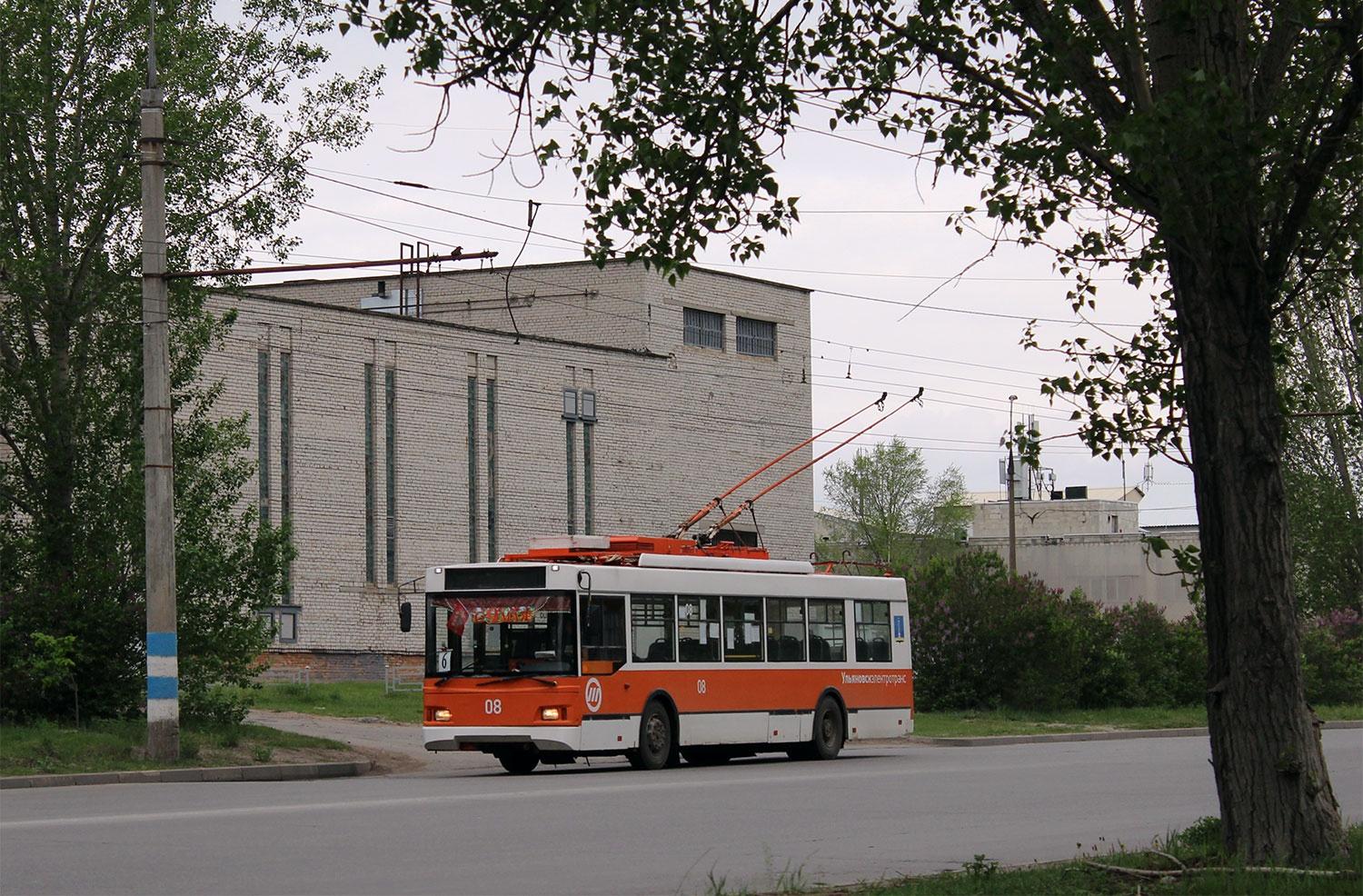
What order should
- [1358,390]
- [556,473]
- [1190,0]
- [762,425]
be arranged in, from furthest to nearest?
[762,425], [556,473], [1358,390], [1190,0]

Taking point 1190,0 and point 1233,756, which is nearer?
point 1190,0

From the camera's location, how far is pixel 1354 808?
53.3ft

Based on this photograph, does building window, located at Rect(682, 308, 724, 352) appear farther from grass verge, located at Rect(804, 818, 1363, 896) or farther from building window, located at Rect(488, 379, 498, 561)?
grass verge, located at Rect(804, 818, 1363, 896)

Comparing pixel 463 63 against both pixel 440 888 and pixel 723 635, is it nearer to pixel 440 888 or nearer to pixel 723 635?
pixel 440 888

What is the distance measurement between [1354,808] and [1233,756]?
7.10 meters

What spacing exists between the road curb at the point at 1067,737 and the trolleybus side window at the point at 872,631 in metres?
3.96

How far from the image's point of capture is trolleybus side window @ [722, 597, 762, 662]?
24.6m

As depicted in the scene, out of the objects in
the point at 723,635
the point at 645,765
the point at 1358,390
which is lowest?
the point at 645,765

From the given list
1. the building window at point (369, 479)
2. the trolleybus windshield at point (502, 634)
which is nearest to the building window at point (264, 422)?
the building window at point (369, 479)

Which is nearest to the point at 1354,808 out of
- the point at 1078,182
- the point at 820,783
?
the point at 820,783

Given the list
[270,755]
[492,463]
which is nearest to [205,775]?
[270,755]

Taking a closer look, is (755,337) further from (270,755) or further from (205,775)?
(205,775)

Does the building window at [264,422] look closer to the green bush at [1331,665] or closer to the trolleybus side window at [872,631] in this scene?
the trolleybus side window at [872,631]

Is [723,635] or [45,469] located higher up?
[45,469]
